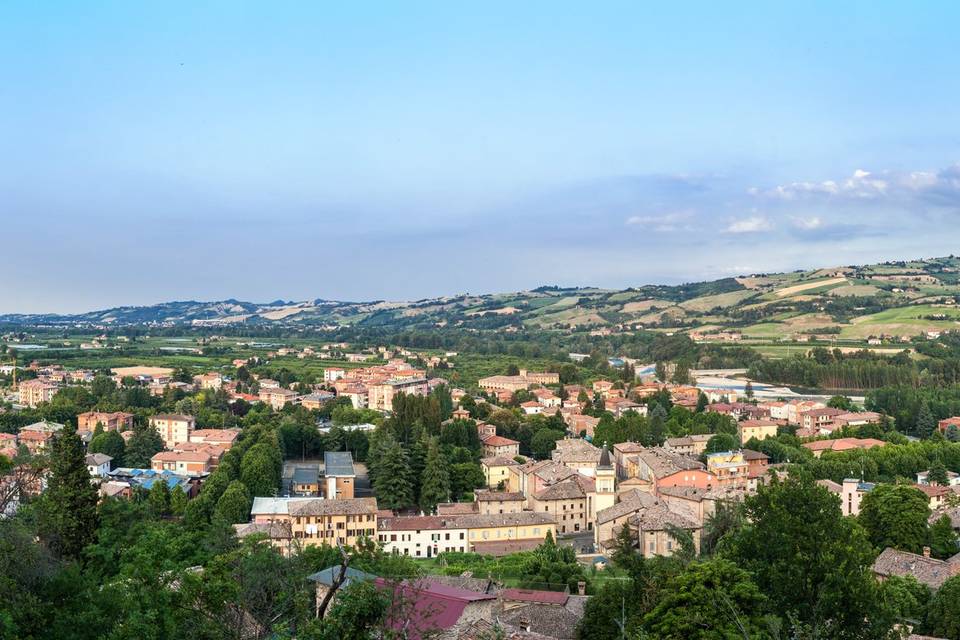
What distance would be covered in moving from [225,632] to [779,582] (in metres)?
11.5

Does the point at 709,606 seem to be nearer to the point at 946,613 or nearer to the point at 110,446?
the point at 946,613

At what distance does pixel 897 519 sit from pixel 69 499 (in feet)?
82.9

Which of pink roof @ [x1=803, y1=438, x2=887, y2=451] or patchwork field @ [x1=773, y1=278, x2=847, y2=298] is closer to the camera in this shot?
pink roof @ [x1=803, y1=438, x2=887, y2=451]

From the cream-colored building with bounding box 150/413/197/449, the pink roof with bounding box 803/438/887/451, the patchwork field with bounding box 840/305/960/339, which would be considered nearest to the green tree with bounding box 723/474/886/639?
the pink roof with bounding box 803/438/887/451

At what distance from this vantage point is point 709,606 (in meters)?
14.6

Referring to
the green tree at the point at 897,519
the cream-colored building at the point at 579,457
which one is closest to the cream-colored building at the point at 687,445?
the cream-colored building at the point at 579,457

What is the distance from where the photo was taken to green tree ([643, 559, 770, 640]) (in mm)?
14266

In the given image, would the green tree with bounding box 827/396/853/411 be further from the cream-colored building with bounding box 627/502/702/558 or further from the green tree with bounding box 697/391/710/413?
the cream-colored building with bounding box 627/502/702/558

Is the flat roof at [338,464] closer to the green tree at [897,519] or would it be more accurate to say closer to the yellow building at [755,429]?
the green tree at [897,519]

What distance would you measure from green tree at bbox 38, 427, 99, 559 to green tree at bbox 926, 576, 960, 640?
21.0m

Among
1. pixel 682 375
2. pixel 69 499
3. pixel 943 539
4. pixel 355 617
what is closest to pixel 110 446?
pixel 69 499

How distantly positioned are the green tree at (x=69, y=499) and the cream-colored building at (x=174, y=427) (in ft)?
87.9

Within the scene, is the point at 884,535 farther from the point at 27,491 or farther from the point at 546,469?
the point at 27,491

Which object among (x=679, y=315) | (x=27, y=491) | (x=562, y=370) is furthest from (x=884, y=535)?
(x=679, y=315)
